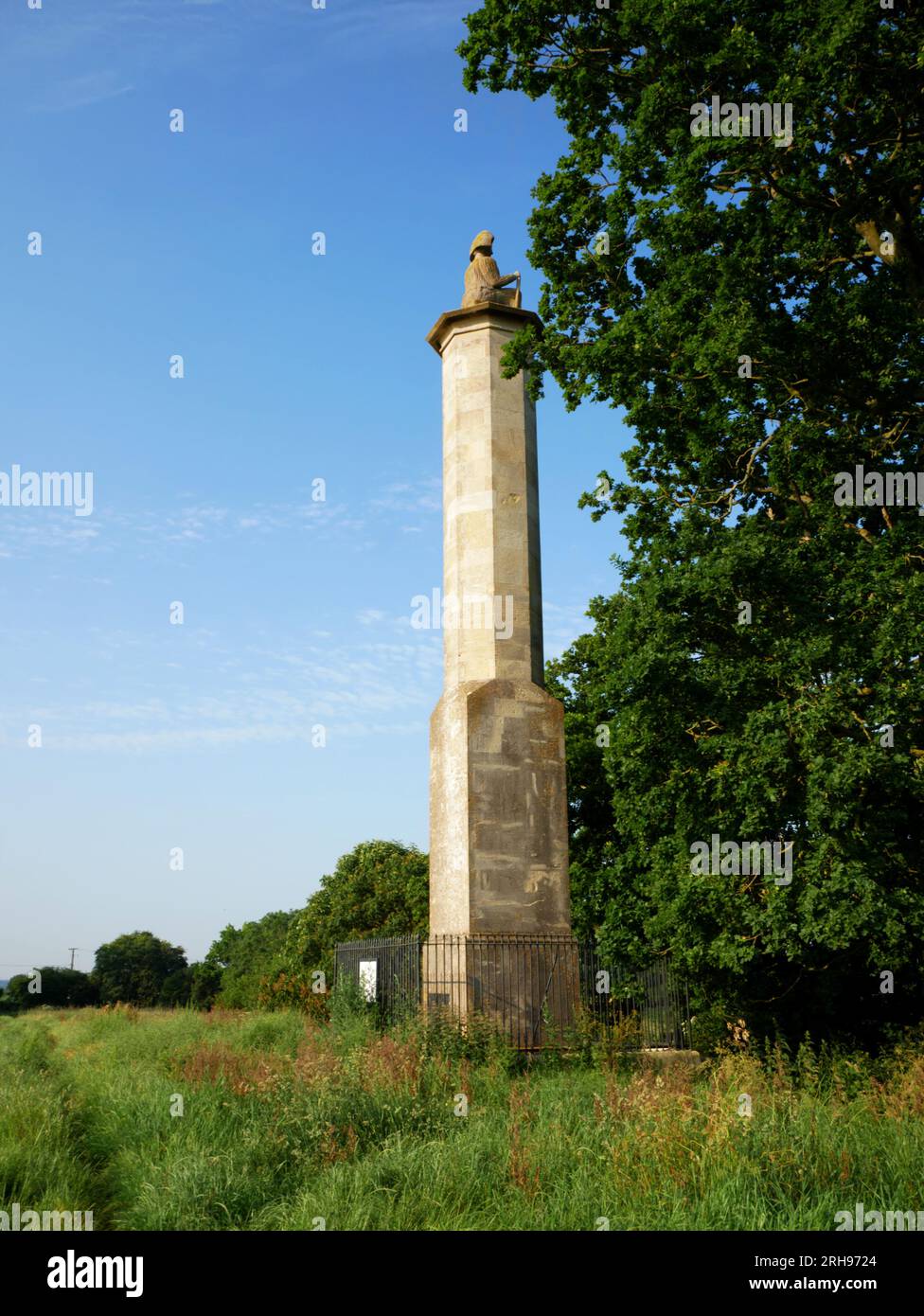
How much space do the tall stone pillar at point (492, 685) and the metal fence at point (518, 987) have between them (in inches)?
3.5

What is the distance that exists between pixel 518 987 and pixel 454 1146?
297 inches

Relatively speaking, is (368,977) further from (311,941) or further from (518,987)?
(311,941)

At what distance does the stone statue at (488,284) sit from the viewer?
19.4 metres

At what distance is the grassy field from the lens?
7121 millimetres

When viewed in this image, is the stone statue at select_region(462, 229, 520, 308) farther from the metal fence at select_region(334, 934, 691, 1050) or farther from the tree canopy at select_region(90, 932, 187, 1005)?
the tree canopy at select_region(90, 932, 187, 1005)

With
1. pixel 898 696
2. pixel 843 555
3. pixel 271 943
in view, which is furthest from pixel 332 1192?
pixel 271 943

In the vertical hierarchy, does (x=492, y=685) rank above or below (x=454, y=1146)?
above

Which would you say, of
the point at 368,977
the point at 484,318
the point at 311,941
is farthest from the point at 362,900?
the point at 484,318

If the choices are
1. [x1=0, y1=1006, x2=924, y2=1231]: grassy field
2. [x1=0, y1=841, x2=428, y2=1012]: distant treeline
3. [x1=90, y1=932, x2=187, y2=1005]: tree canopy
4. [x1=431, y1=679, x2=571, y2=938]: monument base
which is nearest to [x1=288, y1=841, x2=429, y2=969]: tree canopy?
[x1=0, y1=841, x2=428, y2=1012]: distant treeline

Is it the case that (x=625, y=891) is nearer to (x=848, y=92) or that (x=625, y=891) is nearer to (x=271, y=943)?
(x=848, y=92)

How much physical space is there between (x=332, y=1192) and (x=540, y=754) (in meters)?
10.5

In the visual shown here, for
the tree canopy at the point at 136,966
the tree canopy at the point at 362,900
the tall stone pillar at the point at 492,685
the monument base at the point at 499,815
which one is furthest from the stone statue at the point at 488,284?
the tree canopy at the point at 136,966

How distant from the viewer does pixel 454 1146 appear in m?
8.49
